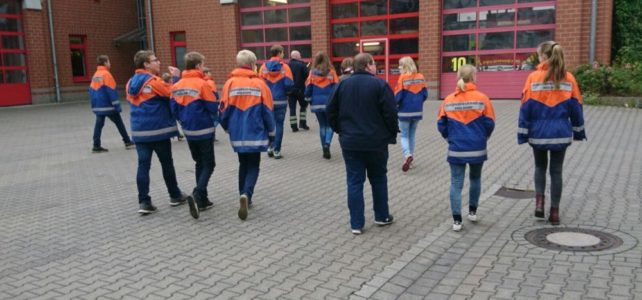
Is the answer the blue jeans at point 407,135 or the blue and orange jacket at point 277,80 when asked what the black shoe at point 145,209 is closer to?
the blue jeans at point 407,135

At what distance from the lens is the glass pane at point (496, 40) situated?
1769 cm

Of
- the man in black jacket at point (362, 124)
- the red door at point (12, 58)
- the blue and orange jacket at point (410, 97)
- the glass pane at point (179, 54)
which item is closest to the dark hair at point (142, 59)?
the man in black jacket at point (362, 124)

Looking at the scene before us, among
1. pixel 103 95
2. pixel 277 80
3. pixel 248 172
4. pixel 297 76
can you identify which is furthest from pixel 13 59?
pixel 248 172

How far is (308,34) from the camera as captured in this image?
21562 millimetres

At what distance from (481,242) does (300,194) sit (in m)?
2.72

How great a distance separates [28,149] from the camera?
12.5 meters

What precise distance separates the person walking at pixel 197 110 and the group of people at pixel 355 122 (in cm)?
1

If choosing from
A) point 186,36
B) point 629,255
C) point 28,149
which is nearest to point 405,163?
point 629,255

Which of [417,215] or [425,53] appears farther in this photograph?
[425,53]

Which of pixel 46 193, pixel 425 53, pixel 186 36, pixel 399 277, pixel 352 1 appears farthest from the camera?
pixel 186 36

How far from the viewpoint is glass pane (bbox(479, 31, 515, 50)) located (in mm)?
17688

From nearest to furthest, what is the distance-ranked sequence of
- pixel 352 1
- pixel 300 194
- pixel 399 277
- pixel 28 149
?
pixel 399 277, pixel 300 194, pixel 28 149, pixel 352 1

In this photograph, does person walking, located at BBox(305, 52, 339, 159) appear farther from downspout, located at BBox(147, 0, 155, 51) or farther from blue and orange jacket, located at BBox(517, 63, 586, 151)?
downspout, located at BBox(147, 0, 155, 51)

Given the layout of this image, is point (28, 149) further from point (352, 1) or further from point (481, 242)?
point (352, 1)
